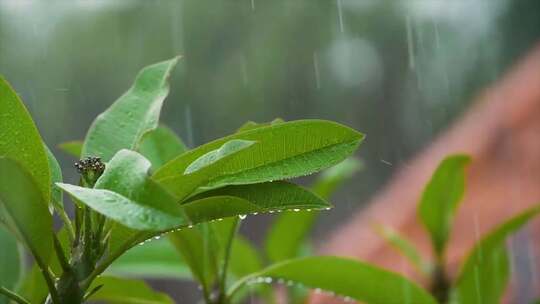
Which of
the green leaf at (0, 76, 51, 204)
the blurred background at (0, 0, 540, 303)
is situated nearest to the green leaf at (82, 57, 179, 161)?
the green leaf at (0, 76, 51, 204)

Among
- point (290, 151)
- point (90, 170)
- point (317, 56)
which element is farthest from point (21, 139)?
point (317, 56)

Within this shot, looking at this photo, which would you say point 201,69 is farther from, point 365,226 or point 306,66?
point 365,226

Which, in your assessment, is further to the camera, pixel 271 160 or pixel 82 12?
pixel 82 12

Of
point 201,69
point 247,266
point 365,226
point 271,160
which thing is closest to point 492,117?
point 365,226

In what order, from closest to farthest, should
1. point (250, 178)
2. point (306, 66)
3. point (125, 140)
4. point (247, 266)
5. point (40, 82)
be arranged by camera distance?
point (250, 178)
point (125, 140)
point (247, 266)
point (40, 82)
point (306, 66)

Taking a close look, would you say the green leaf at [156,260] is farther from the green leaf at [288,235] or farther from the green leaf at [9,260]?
the green leaf at [9,260]
